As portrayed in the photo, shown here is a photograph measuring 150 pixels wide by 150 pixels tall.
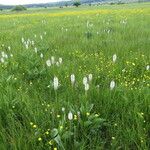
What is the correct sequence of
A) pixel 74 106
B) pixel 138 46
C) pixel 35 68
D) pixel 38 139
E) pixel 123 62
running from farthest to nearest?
1. pixel 138 46
2. pixel 123 62
3. pixel 35 68
4. pixel 74 106
5. pixel 38 139

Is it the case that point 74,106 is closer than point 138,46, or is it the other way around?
point 74,106

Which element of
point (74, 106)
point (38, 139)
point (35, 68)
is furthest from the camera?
point (35, 68)

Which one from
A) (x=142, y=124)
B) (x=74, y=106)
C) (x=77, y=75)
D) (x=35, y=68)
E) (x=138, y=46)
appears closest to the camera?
(x=142, y=124)

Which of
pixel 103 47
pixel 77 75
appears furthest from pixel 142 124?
pixel 103 47

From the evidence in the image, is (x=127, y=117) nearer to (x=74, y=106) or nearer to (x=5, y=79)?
(x=74, y=106)

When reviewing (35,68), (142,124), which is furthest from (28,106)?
(35,68)

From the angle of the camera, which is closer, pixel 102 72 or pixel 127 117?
pixel 127 117

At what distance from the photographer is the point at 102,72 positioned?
5340mm

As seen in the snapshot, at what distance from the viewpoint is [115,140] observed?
3.23 metres

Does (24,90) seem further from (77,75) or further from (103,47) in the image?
(103,47)

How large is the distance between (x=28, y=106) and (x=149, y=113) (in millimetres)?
1303

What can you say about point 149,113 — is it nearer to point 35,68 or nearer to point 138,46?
point 35,68

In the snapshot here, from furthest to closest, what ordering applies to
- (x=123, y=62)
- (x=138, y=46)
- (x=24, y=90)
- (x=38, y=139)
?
1. (x=138, y=46)
2. (x=123, y=62)
3. (x=24, y=90)
4. (x=38, y=139)

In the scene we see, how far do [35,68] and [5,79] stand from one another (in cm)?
73
